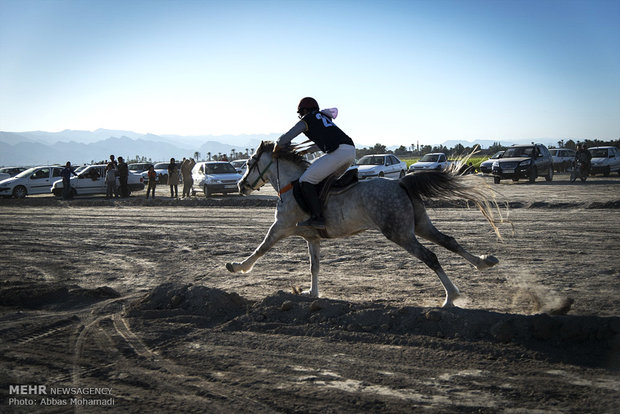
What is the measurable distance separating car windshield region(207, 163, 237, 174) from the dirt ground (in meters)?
16.7

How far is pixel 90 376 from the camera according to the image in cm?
412

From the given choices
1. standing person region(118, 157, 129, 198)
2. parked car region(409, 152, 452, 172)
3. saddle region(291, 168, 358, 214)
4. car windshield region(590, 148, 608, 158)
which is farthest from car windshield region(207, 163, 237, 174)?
car windshield region(590, 148, 608, 158)

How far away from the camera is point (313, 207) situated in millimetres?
6137

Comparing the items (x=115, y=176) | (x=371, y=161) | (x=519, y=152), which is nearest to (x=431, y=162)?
(x=371, y=161)

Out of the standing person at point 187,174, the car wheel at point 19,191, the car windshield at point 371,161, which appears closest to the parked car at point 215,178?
the standing person at point 187,174

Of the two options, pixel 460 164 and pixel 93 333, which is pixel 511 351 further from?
pixel 93 333

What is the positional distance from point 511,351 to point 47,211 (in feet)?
69.7

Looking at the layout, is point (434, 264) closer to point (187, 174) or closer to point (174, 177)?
point (174, 177)

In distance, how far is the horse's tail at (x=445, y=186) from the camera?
5.98 meters

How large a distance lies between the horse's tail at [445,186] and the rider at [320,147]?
33.3 inches

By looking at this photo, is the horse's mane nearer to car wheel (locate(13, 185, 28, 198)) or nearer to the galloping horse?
the galloping horse

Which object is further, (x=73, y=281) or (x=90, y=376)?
(x=73, y=281)

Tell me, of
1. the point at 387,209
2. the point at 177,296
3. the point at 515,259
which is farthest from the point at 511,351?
the point at 515,259

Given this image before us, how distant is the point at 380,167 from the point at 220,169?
9.84m
